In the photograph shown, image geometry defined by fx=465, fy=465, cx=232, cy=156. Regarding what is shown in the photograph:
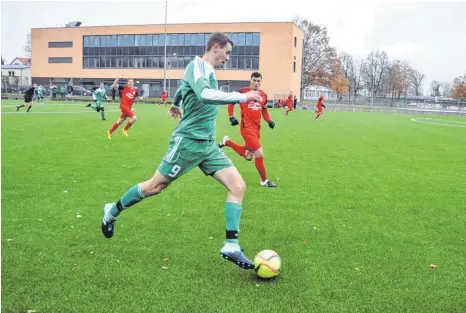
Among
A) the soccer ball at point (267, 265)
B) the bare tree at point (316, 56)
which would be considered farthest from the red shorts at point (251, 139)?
the bare tree at point (316, 56)

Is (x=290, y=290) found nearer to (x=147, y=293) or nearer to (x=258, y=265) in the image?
(x=258, y=265)

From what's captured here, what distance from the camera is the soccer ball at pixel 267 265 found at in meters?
4.49

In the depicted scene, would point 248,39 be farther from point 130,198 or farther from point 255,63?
point 130,198

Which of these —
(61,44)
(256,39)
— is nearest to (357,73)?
(256,39)

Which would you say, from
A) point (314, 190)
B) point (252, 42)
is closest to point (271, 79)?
point (252, 42)

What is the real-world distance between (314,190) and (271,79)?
6087 cm

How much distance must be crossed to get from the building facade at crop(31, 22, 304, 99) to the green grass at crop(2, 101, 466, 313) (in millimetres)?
58829

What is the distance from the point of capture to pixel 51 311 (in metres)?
3.73

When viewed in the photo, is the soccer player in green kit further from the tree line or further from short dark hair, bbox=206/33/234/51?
the tree line

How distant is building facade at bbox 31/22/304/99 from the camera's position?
68.4 metres

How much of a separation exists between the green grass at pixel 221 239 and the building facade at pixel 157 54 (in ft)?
193

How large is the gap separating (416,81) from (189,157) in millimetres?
124429

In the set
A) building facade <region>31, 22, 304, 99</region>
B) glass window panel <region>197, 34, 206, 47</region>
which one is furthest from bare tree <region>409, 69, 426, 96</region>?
glass window panel <region>197, 34, 206, 47</region>

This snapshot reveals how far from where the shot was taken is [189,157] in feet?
15.8
